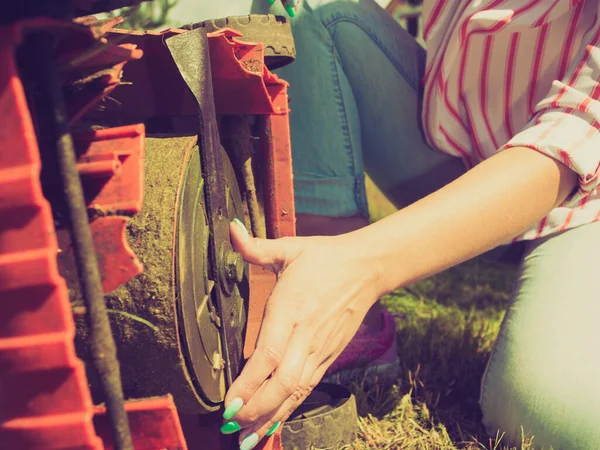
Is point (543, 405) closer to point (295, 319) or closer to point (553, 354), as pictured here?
point (553, 354)

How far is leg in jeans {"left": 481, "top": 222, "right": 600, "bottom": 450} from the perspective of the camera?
4.64 ft

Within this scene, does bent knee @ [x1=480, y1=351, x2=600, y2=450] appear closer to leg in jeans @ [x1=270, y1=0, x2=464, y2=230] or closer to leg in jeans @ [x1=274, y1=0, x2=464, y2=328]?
leg in jeans @ [x1=274, y1=0, x2=464, y2=328]

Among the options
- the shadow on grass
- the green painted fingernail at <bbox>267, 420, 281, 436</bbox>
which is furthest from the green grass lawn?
the green painted fingernail at <bbox>267, 420, 281, 436</bbox>

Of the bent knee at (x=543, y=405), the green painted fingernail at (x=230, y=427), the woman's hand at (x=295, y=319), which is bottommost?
the bent knee at (x=543, y=405)

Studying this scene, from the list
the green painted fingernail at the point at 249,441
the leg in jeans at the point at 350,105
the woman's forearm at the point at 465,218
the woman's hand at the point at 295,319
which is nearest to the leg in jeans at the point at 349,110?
the leg in jeans at the point at 350,105

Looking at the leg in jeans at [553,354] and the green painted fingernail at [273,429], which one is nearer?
the green painted fingernail at [273,429]

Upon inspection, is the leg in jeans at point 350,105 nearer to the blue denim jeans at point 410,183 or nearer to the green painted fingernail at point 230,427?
the blue denim jeans at point 410,183

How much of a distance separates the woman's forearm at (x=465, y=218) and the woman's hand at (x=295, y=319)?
51mm

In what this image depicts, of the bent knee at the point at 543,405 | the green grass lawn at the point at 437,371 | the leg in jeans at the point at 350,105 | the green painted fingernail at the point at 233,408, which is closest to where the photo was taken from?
the green painted fingernail at the point at 233,408

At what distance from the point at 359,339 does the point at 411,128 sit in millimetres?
595

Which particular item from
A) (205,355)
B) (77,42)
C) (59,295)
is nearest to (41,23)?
(77,42)

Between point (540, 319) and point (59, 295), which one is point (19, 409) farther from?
point (540, 319)

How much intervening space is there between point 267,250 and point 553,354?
2.47 feet

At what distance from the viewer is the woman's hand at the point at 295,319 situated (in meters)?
1.00
